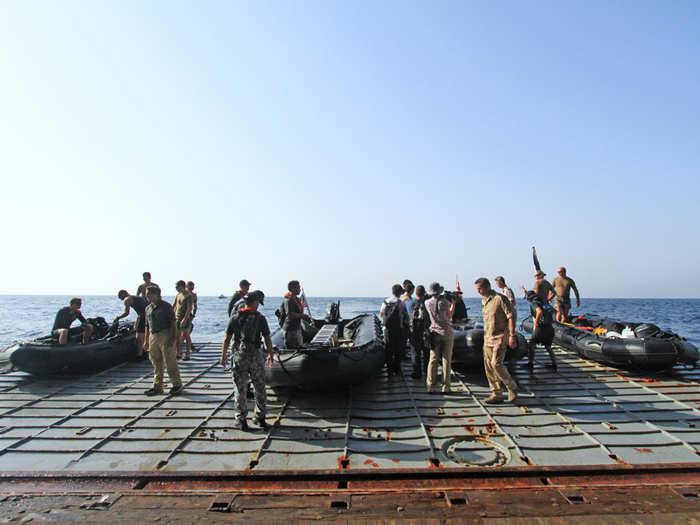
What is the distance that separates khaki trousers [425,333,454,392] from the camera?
18.7ft

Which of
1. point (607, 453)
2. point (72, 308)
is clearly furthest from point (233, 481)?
point (72, 308)

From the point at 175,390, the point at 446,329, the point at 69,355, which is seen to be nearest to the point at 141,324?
the point at 69,355

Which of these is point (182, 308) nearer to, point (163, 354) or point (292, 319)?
point (163, 354)

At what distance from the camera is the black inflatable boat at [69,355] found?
652 cm

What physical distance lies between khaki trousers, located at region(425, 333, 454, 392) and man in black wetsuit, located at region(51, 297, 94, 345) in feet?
22.1

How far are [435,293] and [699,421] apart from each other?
3563 mm

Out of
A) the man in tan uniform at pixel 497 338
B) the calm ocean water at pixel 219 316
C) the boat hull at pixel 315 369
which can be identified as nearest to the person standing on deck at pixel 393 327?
the boat hull at pixel 315 369

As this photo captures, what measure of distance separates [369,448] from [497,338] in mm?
2551

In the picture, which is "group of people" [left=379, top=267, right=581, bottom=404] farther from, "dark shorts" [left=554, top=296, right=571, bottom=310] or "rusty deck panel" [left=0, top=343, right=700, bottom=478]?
"dark shorts" [left=554, top=296, right=571, bottom=310]

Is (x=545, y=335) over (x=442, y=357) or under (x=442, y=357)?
over

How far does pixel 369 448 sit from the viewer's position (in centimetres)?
382

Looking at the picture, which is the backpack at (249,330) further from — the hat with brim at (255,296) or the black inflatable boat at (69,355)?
the black inflatable boat at (69,355)

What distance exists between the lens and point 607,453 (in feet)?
11.8

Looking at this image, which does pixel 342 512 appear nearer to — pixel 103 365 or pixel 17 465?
pixel 17 465
